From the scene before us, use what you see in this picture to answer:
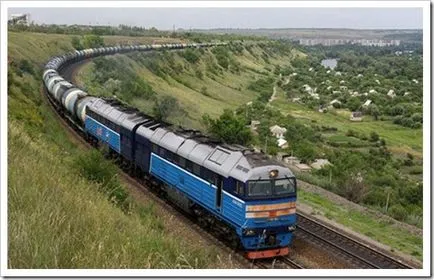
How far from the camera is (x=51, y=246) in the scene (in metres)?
8.95

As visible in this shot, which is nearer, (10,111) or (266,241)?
(266,241)

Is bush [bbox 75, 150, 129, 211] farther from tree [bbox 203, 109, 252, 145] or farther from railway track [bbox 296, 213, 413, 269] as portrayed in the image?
tree [bbox 203, 109, 252, 145]

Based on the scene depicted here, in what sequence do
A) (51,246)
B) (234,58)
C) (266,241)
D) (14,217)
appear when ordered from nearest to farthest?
(51,246), (14,217), (266,241), (234,58)

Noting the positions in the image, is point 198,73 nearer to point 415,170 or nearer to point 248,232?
point 415,170

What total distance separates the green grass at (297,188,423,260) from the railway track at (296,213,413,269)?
1289 millimetres

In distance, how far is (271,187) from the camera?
15367mm

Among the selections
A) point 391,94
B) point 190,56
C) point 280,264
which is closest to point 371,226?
point 280,264

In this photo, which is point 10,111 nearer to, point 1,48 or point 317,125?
point 1,48

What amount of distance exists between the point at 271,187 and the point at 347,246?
162 inches

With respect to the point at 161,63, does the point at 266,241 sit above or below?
below

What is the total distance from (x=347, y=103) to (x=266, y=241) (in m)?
91.2

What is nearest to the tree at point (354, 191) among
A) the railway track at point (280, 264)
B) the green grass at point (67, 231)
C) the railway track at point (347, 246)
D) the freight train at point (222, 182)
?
the railway track at point (347, 246)

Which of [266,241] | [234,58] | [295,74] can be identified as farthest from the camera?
[295,74]

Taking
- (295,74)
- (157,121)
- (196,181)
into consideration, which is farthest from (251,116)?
(295,74)
